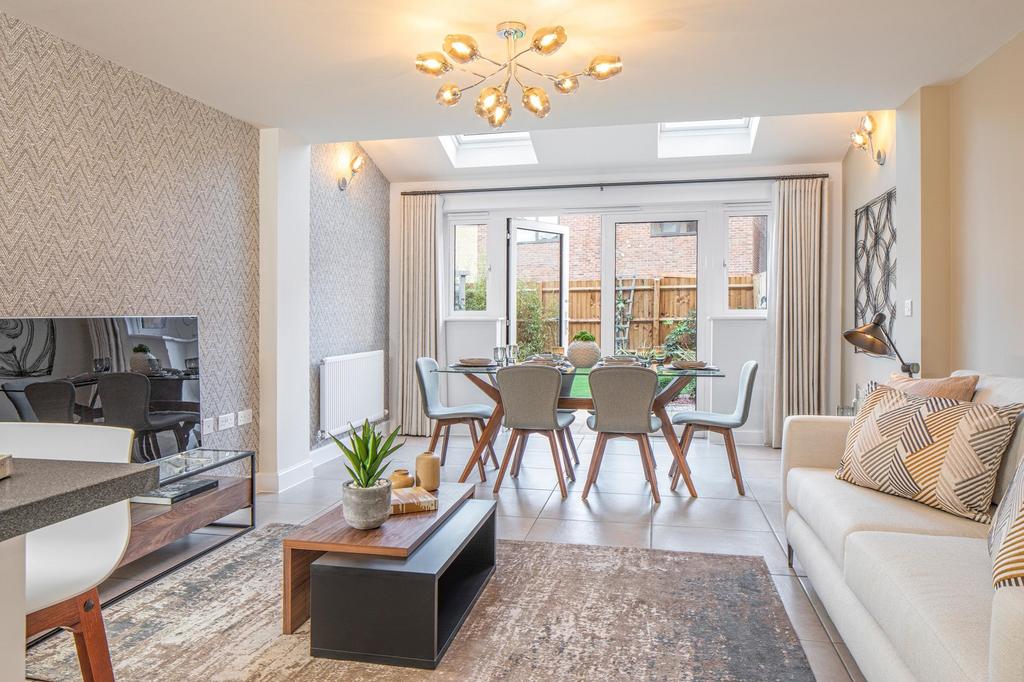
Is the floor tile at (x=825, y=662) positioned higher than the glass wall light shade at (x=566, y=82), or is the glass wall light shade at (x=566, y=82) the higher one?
the glass wall light shade at (x=566, y=82)

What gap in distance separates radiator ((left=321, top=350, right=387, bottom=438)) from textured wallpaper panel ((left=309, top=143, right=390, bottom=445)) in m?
0.08

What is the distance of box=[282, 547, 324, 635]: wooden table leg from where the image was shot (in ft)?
7.71

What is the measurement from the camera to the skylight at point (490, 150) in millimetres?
6094

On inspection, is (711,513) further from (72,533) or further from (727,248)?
(72,533)

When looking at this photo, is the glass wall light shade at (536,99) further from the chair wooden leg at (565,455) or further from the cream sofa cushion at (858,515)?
the chair wooden leg at (565,455)

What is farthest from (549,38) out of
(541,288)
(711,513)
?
(541,288)

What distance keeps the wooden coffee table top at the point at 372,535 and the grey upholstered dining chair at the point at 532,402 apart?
5.72ft

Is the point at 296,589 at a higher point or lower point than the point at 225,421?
lower

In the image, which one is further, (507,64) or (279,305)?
(279,305)

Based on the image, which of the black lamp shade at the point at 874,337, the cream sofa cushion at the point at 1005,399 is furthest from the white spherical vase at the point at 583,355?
the cream sofa cushion at the point at 1005,399

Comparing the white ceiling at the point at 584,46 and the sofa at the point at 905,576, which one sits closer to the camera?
the sofa at the point at 905,576

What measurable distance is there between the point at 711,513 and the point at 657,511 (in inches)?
12.2

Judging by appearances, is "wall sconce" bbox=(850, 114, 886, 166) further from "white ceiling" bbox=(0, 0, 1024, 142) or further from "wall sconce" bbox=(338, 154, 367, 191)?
"wall sconce" bbox=(338, 154, 367, 191)

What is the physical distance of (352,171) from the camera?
5.63 metres
